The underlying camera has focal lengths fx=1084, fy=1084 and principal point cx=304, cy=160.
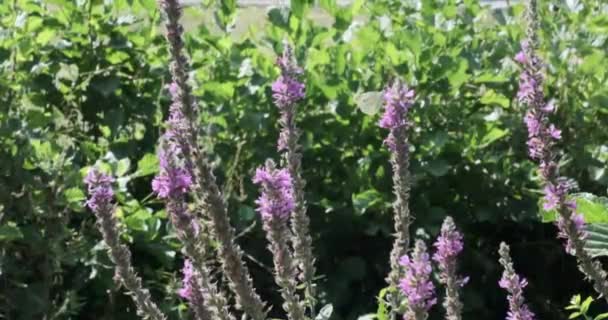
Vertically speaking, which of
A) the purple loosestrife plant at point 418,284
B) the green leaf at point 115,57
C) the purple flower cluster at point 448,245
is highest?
the green leaf at point 115,57

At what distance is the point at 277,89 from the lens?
2.21m

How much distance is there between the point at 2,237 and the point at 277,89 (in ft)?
4.57

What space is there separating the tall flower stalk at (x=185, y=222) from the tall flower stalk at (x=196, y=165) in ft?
0.09

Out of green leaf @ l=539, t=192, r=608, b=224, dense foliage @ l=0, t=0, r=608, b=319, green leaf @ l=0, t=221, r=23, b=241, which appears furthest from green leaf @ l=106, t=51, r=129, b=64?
green leaf @ l=539, t=192, r=608, b=224

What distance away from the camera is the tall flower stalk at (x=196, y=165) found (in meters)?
1.84

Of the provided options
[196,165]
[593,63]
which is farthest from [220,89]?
[196,165]

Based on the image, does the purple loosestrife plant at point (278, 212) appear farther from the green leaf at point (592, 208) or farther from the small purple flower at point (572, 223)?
the green leaf at point (592, 208)

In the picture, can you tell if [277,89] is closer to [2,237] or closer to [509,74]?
[2,237]

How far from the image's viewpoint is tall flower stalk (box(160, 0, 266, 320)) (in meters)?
1.84

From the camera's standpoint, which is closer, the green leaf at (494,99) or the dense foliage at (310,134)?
the dense foliage at (310,134)

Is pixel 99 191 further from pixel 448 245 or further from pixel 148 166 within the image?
pixel 148 166

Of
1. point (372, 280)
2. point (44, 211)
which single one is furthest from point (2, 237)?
point (372, 280)

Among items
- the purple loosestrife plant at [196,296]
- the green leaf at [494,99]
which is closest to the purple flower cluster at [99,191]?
the purple loosestrife plant at [196,296]

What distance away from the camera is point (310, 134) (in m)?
3.60
